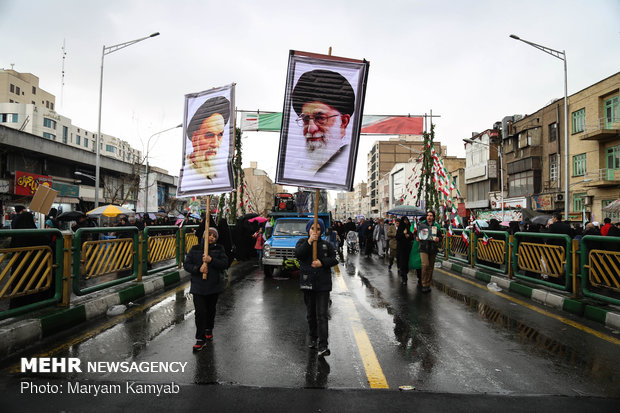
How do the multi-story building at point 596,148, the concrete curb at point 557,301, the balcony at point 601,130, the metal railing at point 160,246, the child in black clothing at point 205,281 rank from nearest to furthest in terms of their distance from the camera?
the child in black clothing at point 205,281 → the concrete curb at point 557,301 → the metal railing at point 160,246 → the balcony at point 601,130 → the multi-story building at point 596,148

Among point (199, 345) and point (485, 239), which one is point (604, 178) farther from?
point (199, 345)

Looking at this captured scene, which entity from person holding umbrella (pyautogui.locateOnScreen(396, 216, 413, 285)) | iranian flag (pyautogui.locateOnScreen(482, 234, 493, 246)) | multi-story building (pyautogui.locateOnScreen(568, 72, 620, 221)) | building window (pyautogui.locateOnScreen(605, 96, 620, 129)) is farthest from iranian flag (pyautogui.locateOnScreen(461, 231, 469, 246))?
building window (pyautogui.locateOnScreen(605, 96, 620, 129))

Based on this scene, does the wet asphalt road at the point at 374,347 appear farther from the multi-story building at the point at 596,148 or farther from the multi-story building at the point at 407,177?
the multi-story building at the point at 407,177

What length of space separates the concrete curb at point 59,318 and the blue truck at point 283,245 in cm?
347

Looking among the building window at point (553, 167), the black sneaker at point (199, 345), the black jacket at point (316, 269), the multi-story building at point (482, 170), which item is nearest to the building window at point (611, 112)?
the building window at point (553, 167)

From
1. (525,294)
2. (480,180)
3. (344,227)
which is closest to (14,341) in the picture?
(525,294)

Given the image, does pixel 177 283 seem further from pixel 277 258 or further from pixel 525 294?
pixel 525 294

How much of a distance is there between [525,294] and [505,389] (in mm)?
5945

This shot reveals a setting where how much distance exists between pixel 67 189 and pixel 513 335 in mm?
34073

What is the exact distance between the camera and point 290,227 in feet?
41.8

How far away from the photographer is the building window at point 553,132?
33781 millimetres

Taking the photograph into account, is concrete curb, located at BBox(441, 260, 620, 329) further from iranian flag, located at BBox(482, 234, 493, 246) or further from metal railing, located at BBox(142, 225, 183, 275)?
metal railing, located at BBox(142, 225, 183, 275)

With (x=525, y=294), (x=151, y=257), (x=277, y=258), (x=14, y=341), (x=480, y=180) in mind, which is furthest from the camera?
(x=480, y=180)

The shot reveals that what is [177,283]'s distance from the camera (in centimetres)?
1053
